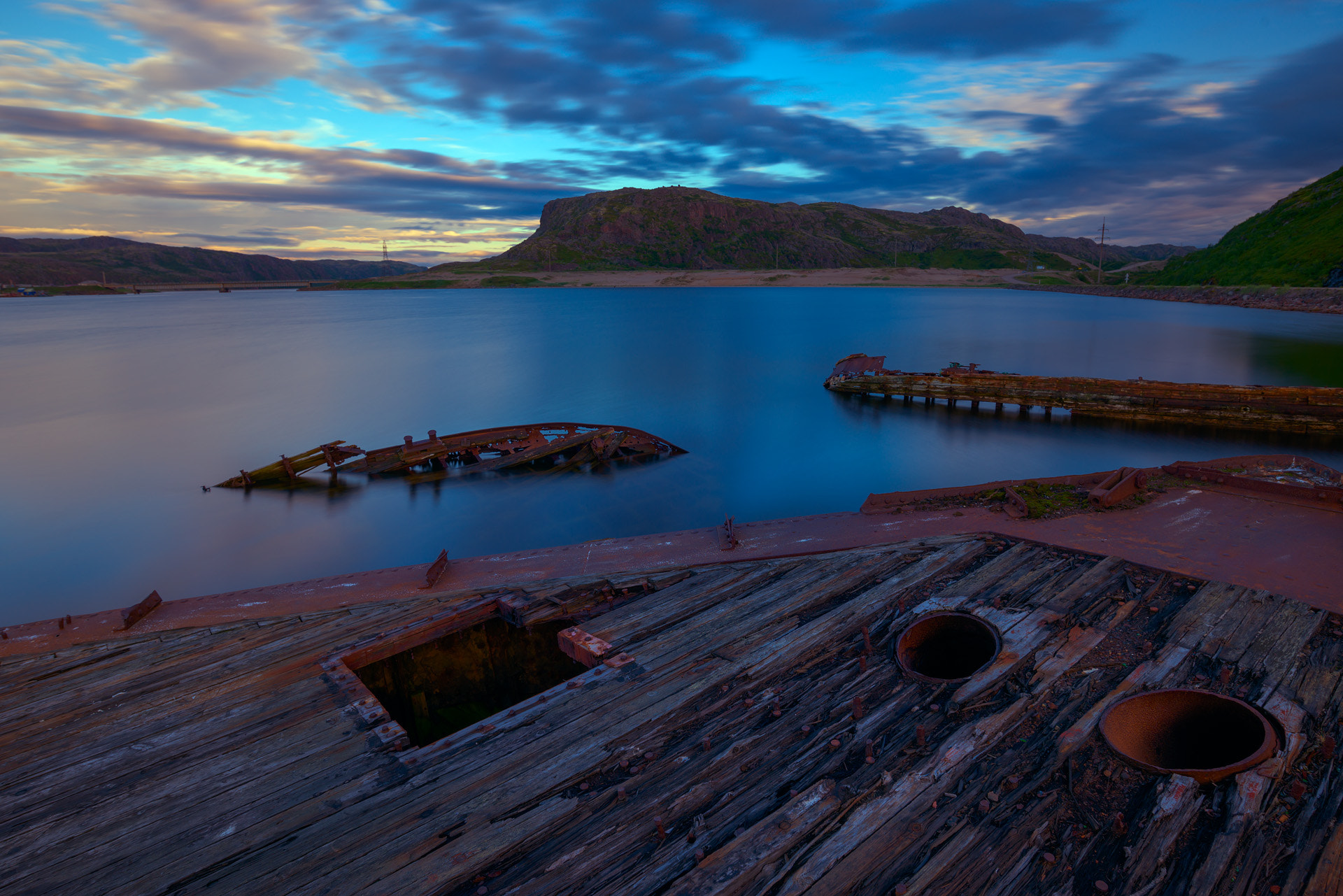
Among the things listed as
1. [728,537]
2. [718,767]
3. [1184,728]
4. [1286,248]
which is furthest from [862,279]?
[718,767]

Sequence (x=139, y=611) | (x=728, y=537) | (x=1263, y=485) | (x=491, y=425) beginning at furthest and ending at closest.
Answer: (x=491, y=425)
(x=1263, y=485)
(x=728, y=537)
(x=139, y=611)

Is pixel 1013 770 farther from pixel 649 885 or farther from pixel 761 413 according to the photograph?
pixel 761 413

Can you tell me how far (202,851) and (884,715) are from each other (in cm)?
543

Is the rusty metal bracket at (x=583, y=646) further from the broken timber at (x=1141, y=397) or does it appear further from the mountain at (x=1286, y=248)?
the mountain at (x=1286, y=248)

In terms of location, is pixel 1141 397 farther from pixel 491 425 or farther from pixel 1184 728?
pixel 491 425

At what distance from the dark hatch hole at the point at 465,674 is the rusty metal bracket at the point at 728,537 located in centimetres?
276

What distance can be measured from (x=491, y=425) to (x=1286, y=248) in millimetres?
115549

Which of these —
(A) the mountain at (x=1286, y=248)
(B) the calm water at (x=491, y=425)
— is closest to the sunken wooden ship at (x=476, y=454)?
(B) the calm water at (x=491, y=425)

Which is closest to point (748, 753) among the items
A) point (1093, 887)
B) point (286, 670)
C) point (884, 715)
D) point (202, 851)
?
point (884, 715)

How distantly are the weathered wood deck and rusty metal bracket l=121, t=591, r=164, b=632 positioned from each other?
0.56 meters

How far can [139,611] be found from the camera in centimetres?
842

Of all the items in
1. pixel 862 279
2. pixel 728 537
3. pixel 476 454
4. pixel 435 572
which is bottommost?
pixel 476 454

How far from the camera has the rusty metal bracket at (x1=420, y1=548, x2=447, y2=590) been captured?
9.30 meters

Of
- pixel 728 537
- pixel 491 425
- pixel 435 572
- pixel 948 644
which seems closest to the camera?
pixel 948 644
